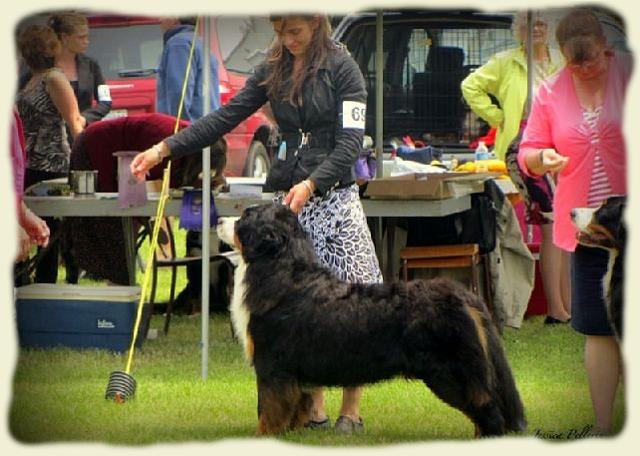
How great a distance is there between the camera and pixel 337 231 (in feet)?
18.6

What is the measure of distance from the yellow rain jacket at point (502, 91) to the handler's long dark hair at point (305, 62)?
349 centimetres

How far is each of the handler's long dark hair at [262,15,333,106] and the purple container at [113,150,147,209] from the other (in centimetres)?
209

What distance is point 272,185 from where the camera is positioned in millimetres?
5695

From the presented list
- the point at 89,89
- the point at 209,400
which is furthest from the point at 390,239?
the point at 89,89

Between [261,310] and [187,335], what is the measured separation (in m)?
3.15

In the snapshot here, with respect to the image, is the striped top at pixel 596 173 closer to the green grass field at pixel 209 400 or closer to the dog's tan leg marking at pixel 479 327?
the dog's tan leg marking at pixel 479 327

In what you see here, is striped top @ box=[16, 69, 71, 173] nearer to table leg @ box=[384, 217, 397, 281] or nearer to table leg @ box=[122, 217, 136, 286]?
table leg @ box=[122, 217, 136, 286]

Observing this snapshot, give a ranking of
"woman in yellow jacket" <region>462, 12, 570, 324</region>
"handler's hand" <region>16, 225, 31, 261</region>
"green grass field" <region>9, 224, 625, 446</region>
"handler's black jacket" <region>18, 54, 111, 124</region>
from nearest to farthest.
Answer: "handler's hand" <region>16, 225, 31, 261</region> < "green grass field" <region>9, 224, 625, 446</region> < "woman in yellow jacket" <region>462, 12, 570, 324</region> < "handler's black jacket" <region>18, 54, 111, 124</region>

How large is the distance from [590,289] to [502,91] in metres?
3.97

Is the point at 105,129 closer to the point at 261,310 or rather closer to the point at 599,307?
the point at 261,310

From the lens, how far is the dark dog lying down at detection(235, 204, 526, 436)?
518 centimetres

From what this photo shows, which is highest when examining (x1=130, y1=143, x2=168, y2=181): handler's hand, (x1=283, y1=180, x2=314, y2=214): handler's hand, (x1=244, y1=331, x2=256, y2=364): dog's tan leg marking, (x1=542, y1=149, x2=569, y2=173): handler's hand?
(x1=542, y1=149, x2=569, y2=173): handler's hand

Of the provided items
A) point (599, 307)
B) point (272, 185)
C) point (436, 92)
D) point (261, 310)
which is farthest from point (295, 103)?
point (436, 92)

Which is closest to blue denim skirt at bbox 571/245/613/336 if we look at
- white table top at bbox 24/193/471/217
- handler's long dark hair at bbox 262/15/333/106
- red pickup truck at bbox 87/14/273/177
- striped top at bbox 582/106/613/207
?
striped top at bbox 582/106/613/207
